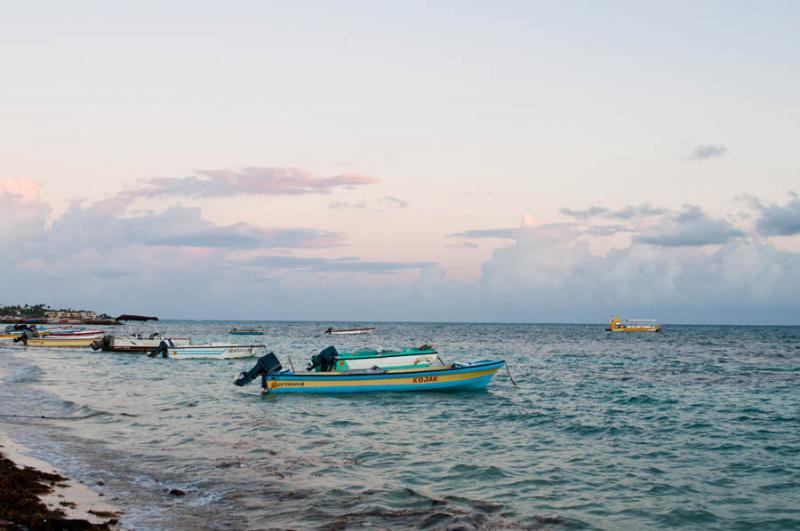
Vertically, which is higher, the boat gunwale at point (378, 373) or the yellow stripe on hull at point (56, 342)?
the boat gunwale at point (378, 373)

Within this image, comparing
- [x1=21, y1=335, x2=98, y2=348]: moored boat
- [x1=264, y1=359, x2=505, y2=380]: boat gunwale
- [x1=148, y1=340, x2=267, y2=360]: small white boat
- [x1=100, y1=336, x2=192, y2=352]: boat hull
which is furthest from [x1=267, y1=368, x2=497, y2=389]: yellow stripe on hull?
[x1=21, y1=335, x2=98, y2=348]: moored boat

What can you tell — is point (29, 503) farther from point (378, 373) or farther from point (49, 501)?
point (378, 373)

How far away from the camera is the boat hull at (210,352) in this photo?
58062mm

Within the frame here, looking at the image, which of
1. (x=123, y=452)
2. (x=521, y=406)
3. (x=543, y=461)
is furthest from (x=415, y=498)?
(x=521, y=406)

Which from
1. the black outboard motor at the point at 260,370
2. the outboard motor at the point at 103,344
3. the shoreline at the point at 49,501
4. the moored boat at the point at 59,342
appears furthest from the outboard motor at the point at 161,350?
the shoreline at the point at 49,501

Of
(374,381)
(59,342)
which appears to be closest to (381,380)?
(374,381)

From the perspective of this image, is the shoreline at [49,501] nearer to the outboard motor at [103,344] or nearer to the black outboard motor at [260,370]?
the black outboard motor at [260,370]

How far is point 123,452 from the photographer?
18.9m

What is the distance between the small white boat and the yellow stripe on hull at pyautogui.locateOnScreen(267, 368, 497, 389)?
28.6 metres

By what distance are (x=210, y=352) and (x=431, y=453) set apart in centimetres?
4366

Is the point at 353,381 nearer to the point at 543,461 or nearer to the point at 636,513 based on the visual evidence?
the point at 543,461

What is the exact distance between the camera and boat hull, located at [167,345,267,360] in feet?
190

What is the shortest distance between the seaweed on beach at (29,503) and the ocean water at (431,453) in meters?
1.07

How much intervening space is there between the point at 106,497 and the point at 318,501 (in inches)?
177
